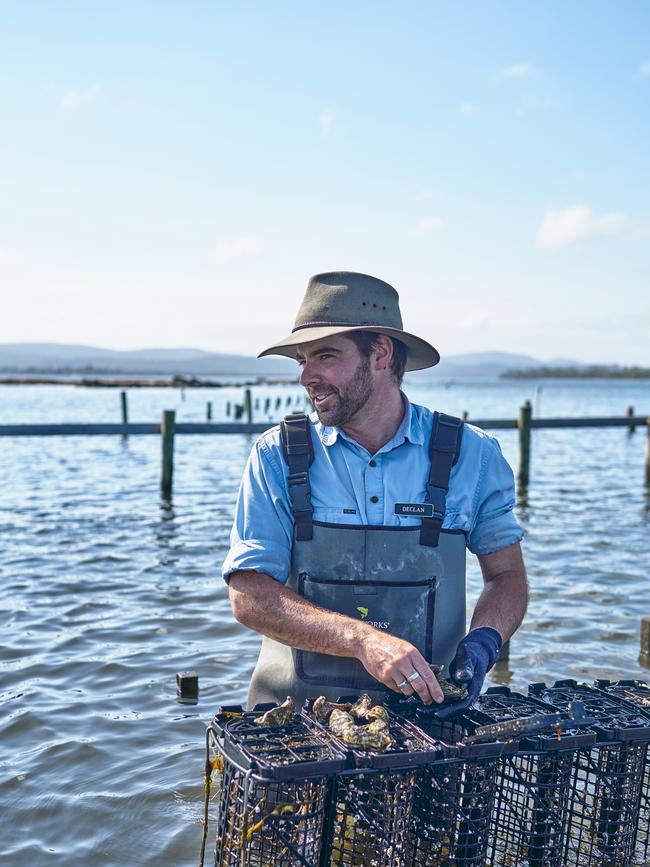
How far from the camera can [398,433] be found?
369 centimetres

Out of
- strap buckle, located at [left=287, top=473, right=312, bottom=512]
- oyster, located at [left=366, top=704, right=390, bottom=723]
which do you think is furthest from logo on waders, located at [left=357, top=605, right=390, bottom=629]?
oyster, located at [left=366, top=704, right=390, bottom=723]

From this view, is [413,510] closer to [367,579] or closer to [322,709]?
[367,579]

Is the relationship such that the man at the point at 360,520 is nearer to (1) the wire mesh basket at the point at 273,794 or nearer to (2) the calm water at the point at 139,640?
(1) the wire mesh basket at the point at 273,794

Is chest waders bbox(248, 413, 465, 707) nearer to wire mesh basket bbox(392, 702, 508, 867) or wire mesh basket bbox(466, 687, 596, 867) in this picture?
wire mesh basket bbox(466, 687, 596, 867)

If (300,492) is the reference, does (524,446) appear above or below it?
below

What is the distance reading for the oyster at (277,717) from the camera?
9.27 feet

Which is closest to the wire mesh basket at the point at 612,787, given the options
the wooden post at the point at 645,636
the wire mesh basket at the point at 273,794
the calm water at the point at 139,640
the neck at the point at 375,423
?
the wire mesh basket at the point at 273,794

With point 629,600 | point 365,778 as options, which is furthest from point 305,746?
point 629,600

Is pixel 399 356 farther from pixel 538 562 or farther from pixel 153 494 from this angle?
pixel 153 494

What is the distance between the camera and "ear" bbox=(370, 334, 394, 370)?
3.70 metres

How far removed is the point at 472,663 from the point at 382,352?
136 centimetres

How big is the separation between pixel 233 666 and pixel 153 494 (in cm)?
987

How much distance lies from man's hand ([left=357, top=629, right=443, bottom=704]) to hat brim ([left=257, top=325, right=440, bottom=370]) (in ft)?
3.97

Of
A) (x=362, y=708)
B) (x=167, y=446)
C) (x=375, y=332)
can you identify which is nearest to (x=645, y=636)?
(x=375, y=332)
